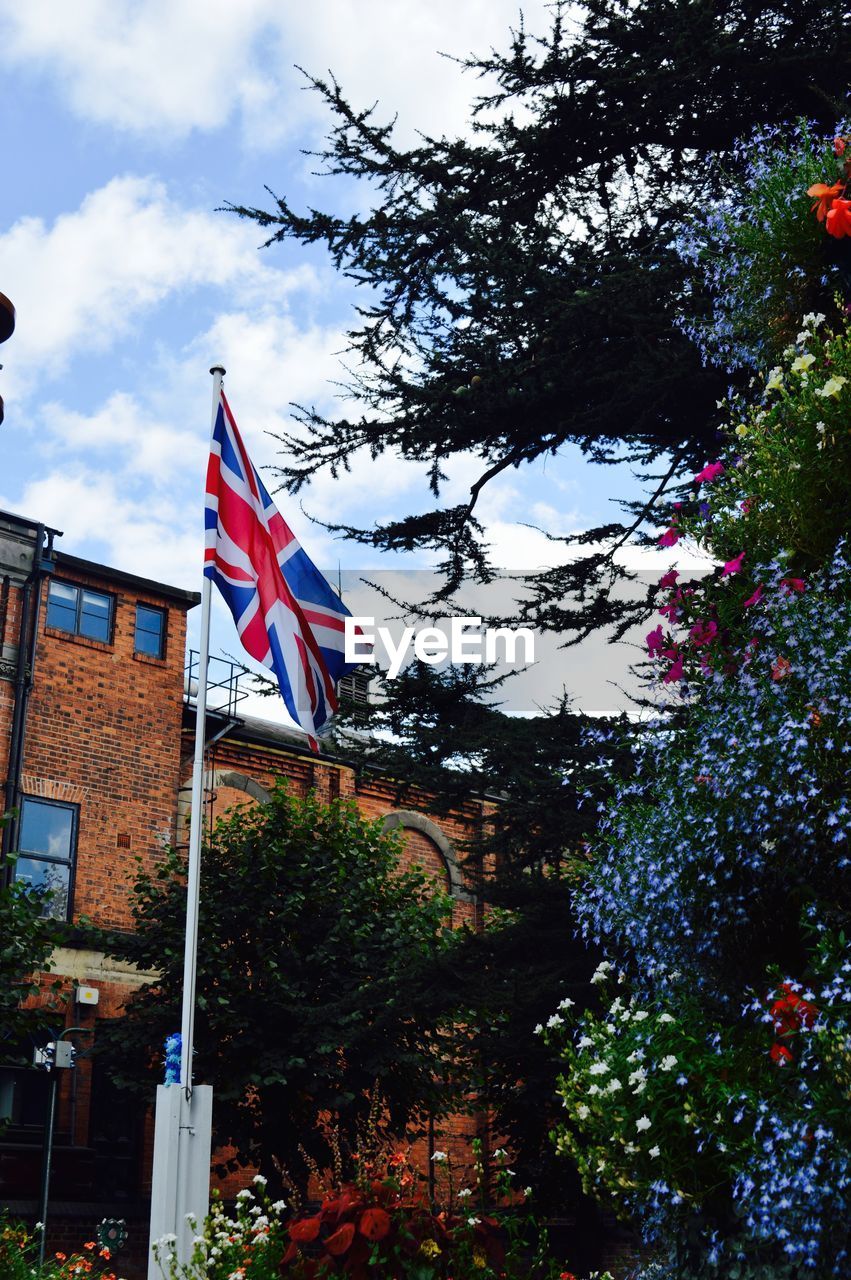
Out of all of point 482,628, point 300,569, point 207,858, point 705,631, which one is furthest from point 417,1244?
point 207,858

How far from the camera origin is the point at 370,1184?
710cm

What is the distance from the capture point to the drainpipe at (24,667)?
20734 millimetres

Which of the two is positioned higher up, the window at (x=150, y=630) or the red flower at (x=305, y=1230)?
the window at (x=150, y=630)

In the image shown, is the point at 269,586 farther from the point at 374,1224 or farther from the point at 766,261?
the point at 374,1224

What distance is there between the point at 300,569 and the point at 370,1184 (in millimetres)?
4923

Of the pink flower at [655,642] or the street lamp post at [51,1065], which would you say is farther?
the street lamp post at [51,1065]

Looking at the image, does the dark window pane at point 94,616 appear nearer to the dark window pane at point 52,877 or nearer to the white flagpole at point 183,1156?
the dark window pane at point 52,877

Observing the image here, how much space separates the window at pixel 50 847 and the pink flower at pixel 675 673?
15.4 m

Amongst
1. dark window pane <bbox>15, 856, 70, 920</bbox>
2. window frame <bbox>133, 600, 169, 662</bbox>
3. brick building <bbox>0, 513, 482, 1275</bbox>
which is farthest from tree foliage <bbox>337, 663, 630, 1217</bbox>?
window frame <bbox>133, 600, 169, 662</bbox>

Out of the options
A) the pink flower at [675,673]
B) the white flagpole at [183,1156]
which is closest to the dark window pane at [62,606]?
the white flagpole at [183,1156]

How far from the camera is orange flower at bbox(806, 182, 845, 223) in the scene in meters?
7.55

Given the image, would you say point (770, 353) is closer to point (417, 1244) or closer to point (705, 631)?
point (705, 631)

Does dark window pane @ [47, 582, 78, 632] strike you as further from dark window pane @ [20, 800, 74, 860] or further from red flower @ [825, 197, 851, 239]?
red flower @ [825, 197, 851, 239]

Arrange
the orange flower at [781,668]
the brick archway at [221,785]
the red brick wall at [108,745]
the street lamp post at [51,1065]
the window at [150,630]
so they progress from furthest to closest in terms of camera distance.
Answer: the window at [150,630] < the brick archway at [221,785] < the red brick wall at [108,745] < the street lamp post at [51,1065] < the orange flower at [781,668]
